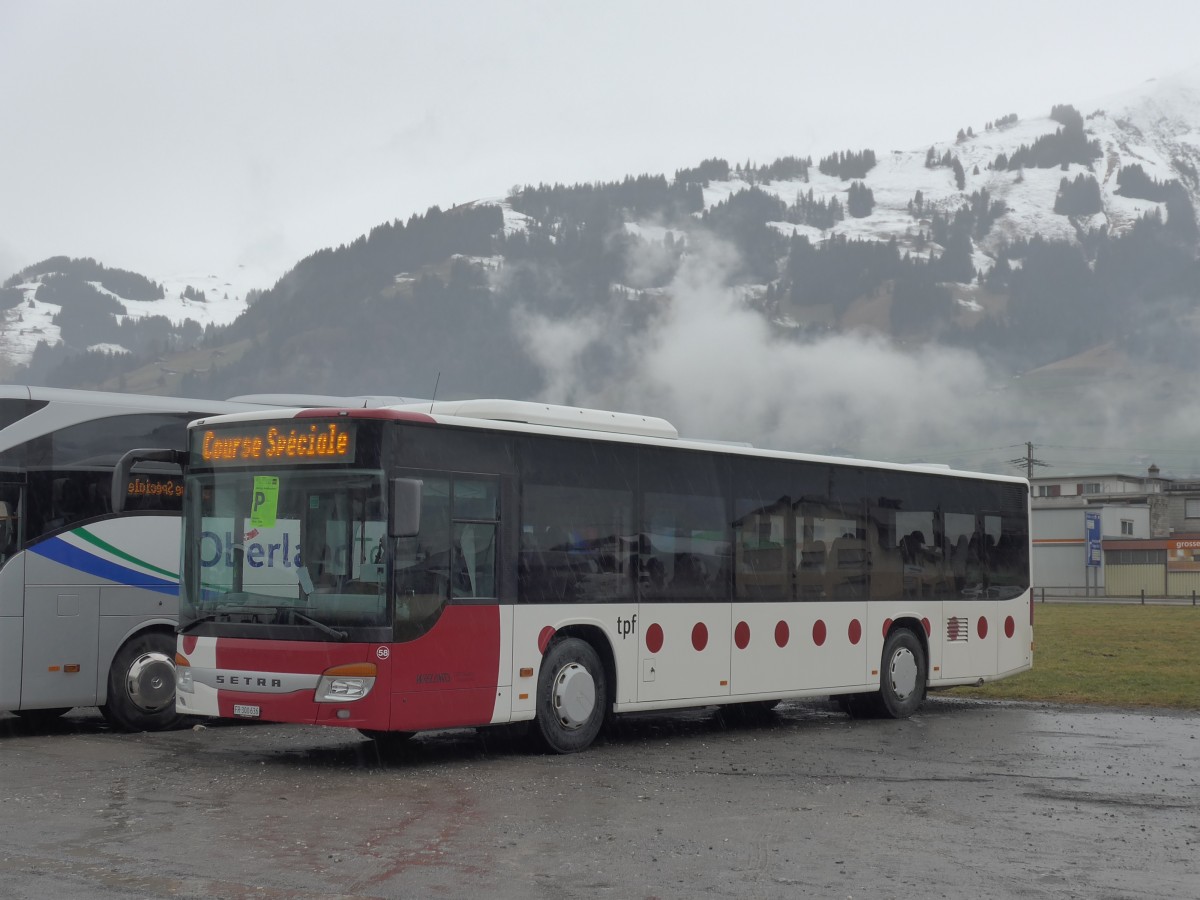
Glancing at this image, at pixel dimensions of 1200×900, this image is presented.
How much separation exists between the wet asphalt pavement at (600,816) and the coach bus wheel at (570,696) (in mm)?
277

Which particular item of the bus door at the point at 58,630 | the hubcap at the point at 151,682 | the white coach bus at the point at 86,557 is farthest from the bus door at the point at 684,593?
the bus door at the point at 58,630

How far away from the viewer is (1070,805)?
1121cm

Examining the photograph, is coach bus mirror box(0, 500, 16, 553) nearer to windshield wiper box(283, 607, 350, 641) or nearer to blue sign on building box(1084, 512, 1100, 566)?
windshield wiper box(283, 607, 350, 641)

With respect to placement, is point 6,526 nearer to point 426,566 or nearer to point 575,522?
point 426,566

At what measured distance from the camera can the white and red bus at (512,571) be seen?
12.6 meters

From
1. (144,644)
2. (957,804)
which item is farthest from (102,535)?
(957,804)

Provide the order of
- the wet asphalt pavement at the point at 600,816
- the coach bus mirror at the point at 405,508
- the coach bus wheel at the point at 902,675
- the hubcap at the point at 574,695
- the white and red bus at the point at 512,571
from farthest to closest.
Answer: the coach bus wheel at the point at 902,675
the hubcap at the point at 574,695
the white and red bus at the point at 512,571
the coach bus mirror at the point at 405,508
the wet asphalt pavement at the point at 600,816

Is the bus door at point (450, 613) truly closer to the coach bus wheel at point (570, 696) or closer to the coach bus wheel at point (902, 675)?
the coach bus wheel at point (570, 696)

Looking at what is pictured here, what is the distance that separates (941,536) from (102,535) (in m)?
10.2

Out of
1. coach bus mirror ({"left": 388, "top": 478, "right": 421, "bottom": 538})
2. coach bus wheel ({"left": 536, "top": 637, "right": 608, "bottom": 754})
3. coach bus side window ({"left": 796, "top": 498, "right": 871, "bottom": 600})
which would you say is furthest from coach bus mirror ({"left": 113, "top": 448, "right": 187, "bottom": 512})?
coach bus side window ({"left": 796, "top": 498, "right": 871, "bottom": 600})

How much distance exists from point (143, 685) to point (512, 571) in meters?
4.70

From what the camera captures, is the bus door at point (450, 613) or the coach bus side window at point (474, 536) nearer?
the bus door at point (450, 613)

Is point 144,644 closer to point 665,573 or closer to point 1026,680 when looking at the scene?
point 665,573

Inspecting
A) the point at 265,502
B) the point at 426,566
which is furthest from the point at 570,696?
the point at 265,502
